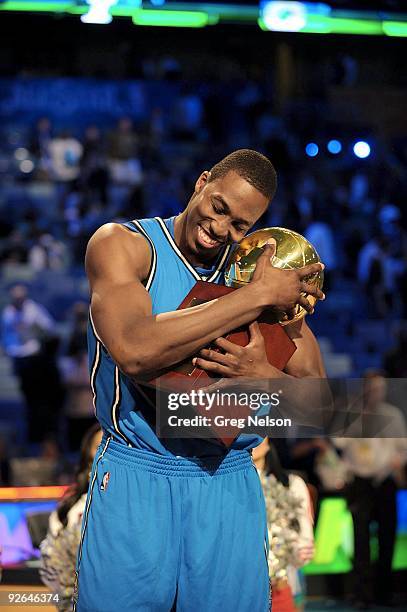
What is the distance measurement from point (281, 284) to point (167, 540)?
31.1 inches

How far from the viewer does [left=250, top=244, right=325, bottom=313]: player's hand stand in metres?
2.66

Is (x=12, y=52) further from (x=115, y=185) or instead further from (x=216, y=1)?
(x=216, y=1)

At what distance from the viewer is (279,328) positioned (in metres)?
2.76

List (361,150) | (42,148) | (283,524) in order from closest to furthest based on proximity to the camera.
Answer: (283,524) → (361,150) → (42,148)

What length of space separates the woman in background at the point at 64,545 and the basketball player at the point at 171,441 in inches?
47.4

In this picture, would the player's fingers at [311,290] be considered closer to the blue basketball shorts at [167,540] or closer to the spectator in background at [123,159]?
the blue basketball shorts at [167,540]

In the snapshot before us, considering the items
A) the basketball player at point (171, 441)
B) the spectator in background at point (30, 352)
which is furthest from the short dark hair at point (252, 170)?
the spectator in background at point (30, 352)

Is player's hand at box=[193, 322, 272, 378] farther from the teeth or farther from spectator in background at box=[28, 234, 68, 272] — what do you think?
spectator in background at box=[28, 234, 68, 272]

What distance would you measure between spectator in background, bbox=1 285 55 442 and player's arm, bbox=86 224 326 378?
7.20 metres

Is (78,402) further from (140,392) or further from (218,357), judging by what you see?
(218,357)

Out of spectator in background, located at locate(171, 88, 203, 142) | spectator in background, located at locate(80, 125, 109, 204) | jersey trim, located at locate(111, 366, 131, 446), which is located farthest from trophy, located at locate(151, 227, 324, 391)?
spectator in background, located at locate(171, 88, 203, 142)

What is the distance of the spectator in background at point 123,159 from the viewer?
605 inches

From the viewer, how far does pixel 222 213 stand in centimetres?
292

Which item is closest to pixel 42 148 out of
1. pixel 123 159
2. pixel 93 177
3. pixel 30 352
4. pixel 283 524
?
pixel 123 159
